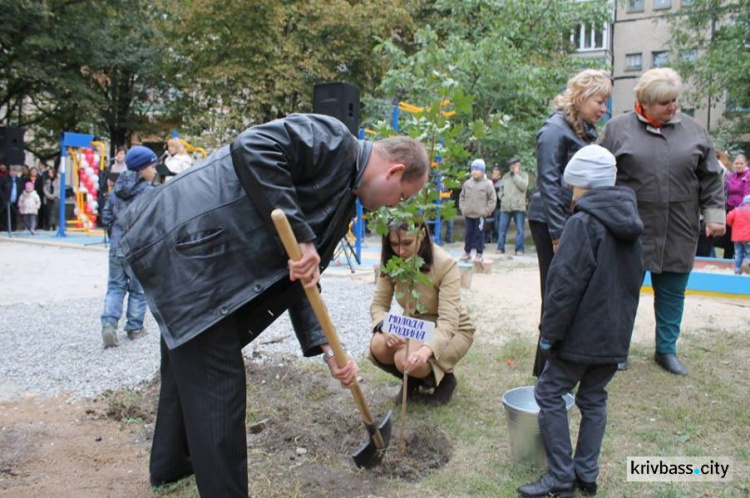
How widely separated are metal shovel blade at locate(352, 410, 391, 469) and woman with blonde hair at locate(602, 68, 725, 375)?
227 cm

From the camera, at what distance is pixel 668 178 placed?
14.1 feet

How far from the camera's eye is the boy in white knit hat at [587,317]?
2.75 m

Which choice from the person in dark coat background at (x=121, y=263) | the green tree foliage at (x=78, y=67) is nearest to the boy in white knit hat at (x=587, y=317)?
the person in dark coat background at (x=121, y=263)

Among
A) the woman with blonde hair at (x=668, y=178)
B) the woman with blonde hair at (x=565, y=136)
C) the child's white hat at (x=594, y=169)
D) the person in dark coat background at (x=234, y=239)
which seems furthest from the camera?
the woman with blonde hair at (x=668, y=178)

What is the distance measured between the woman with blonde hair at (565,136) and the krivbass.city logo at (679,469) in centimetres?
126

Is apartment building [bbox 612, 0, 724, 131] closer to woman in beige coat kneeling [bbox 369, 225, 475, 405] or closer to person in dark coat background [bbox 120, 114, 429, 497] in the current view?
woman in beige coat kneeling [bbox 369, 225, 475, 405]

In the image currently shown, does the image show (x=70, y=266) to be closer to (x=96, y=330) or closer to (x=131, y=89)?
(x=96, y=330)

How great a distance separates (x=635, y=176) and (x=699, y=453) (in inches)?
73.3

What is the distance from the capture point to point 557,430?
2.78 metres

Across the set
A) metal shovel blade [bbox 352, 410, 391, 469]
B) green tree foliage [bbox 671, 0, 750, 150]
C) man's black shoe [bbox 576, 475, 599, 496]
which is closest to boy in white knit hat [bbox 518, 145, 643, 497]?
man's black shoe [bbox 576, 475, 599, 496]

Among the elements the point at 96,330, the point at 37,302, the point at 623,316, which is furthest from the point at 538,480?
the point at 37,302

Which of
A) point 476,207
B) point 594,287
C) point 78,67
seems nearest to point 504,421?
point 594,287

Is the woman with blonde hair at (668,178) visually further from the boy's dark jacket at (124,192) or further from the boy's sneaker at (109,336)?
the boy's sneaker at (109,336)

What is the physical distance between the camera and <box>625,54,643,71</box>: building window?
33.2 m
